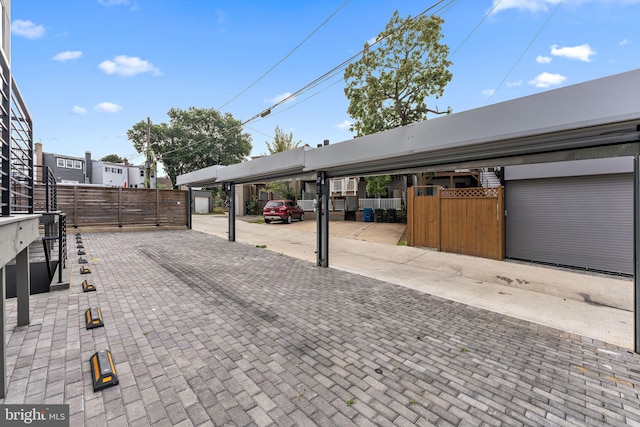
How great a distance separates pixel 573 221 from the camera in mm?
6656

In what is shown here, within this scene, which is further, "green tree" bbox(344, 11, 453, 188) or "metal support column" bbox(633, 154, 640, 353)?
"green tree" bbox(344, 11, 453, 188)

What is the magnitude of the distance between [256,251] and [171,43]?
888 cm

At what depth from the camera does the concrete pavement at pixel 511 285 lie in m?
3.81

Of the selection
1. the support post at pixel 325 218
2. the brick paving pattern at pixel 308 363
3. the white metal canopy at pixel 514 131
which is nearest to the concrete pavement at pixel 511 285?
the support post at pixel 325 218

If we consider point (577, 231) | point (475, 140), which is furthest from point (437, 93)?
point (475, 140)

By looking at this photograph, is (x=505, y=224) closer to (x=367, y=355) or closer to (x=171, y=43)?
(x=367, y=355)

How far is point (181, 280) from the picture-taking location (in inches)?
206

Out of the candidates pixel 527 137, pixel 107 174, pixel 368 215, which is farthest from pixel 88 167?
pixel 527 137

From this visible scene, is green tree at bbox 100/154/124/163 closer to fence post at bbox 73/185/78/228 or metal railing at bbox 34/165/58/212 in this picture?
fence post at bbox 73/185/78/228

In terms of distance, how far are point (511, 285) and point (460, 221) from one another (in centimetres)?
325

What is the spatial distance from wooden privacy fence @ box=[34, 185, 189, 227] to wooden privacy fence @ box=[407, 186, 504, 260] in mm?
11303

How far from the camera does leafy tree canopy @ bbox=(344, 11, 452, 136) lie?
11461 mm

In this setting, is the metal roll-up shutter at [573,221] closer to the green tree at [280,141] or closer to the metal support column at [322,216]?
the metal support column at [322,216]

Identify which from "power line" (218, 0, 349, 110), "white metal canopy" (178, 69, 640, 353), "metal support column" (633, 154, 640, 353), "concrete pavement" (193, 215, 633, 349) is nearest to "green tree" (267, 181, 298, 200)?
"power line" (218, 0, 349, 110)
